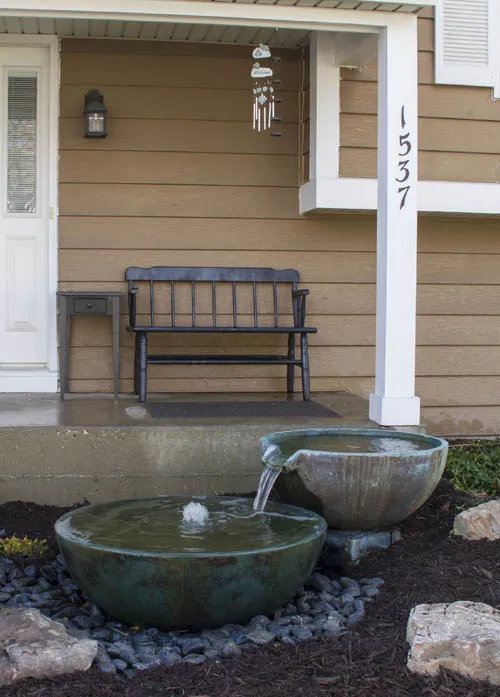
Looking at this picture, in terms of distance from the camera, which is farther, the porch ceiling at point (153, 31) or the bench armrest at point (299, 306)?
the bench armrest at point (299, 306)

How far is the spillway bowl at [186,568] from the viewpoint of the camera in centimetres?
267

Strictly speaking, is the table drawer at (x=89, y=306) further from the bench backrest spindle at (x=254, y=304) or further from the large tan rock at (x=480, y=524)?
the large tan rock at (x=480, y=524)

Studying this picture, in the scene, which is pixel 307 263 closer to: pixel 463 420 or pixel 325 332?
pixel 325 332

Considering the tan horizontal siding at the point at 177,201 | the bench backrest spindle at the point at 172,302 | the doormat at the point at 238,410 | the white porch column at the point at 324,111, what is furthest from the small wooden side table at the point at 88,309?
the white porch column at the point at 324,111

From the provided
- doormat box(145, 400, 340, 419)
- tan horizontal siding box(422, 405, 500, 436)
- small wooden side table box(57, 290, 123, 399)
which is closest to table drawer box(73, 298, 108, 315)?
small wooden side table box(57, 290, 123, 399)

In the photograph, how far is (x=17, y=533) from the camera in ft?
12.3

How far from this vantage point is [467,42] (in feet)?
18.2

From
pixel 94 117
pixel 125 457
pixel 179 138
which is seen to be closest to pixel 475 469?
pixel 125 457

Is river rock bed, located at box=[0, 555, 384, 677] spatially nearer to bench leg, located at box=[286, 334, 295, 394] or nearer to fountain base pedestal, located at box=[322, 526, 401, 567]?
fountain base pedestal, located at box=[322, 526, 401, 567]

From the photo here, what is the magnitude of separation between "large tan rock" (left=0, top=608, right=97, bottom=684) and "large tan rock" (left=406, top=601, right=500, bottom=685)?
95 cm

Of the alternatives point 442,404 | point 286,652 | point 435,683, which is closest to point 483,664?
point 435,683

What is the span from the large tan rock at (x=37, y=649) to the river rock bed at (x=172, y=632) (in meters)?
0.09

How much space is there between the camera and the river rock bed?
257 centimetres

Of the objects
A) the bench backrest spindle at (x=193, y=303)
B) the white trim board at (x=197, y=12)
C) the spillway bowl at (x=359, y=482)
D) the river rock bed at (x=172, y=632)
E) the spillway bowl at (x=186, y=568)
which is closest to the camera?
the river rock bed at (x=172, y=632)
